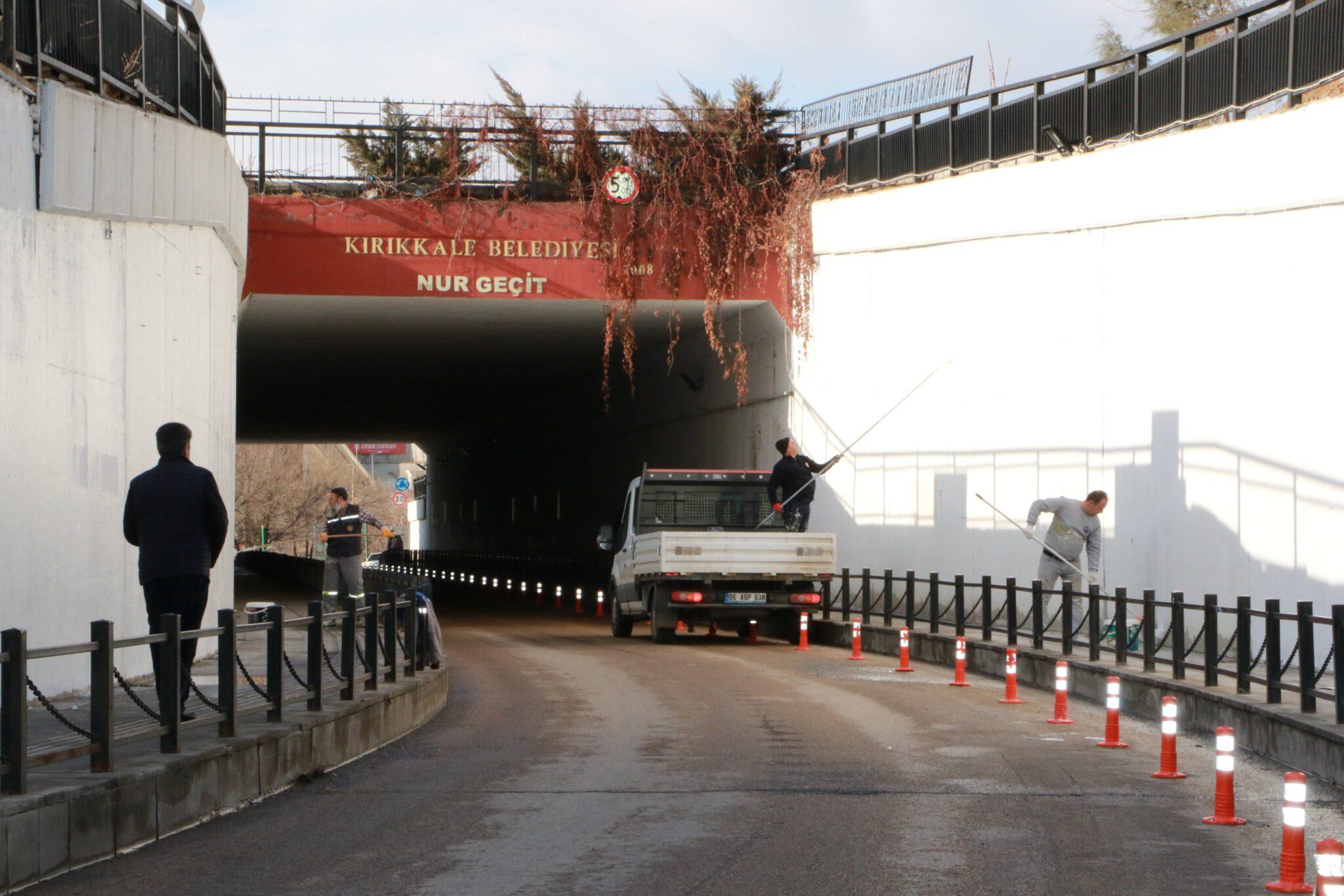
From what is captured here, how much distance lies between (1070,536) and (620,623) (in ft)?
26.7

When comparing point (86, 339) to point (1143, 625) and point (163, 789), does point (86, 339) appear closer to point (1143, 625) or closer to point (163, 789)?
point (163, 789)

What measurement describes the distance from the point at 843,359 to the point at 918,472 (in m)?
2.46

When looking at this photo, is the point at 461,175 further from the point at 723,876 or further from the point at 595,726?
the point at 723,876

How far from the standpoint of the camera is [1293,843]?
6.30m

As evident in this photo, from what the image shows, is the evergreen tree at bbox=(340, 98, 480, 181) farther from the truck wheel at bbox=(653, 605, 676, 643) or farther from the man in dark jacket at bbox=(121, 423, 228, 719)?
the man in dark jacket at bbox=(121, 423, 228, 719)

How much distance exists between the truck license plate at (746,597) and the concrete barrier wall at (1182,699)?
1.61 meters

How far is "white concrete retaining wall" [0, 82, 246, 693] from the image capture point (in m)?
11.4

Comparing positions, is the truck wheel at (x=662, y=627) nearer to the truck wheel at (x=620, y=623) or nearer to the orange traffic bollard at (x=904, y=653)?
the truck wheel at (x=620, y=623)

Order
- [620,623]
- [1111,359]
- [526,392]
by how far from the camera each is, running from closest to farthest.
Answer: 1. [1111,359]
2. [620,623]
3. [526,392]

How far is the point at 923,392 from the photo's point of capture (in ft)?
75.6

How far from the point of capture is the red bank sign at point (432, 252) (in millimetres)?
25000

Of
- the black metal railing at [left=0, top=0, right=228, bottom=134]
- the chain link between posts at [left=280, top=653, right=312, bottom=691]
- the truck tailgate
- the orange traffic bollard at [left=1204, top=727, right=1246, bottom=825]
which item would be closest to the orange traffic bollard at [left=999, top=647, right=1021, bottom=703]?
the orange traffic bollard at [left=1204, top=727, right=1246, bottom=825]

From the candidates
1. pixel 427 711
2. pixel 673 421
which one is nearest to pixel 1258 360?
pixel 427 711

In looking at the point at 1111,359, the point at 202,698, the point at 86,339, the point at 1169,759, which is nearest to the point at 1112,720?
the point at 1169,759
